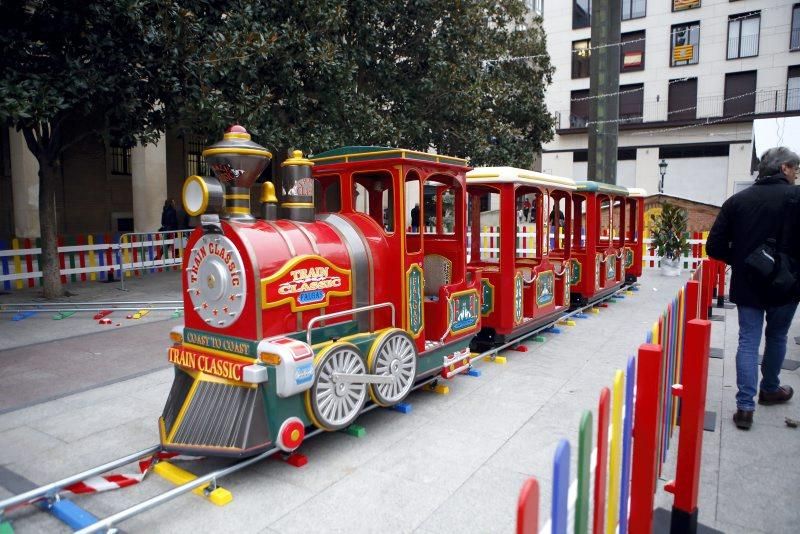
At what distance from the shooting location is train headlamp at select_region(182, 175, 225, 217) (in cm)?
390

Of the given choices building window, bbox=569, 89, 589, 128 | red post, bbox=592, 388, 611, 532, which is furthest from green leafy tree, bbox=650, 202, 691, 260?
building window, bbox=569, 89, 589, 128

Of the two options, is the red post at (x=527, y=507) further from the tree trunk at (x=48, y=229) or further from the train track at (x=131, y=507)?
the tree trunk at (x=48, y=229)

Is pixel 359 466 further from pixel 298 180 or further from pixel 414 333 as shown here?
pixel 298 180

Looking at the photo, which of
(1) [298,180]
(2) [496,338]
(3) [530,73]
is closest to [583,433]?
(1) [298,180]

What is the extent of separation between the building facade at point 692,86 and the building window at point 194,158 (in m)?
20.5

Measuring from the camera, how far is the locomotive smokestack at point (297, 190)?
4656mm

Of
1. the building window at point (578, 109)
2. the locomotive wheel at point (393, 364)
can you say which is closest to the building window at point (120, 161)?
the locomotive wheel at point (393, 364)

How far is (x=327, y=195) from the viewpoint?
224 inches

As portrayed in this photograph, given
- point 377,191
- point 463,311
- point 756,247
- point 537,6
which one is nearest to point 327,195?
point 377,191

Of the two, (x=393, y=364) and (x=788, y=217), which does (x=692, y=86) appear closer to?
(x=788, y=217)

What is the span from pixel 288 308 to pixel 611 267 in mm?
8031

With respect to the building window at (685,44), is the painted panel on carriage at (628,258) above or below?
below

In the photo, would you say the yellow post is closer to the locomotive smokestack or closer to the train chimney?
the train chimney

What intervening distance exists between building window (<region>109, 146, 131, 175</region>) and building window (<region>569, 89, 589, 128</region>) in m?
24.4
